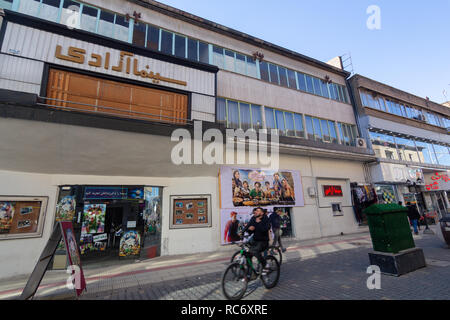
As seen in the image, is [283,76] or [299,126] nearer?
[299,126]

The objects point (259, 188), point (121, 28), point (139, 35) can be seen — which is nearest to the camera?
point (121, 28)

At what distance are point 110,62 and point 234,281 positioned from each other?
9.73 meters

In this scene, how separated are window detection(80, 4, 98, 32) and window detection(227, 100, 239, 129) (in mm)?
7836


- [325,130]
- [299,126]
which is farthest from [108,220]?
[325,130]

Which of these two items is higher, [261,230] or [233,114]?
[233,114]

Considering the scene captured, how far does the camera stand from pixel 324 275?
5.77m

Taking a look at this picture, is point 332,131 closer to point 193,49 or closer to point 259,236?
point 193,49

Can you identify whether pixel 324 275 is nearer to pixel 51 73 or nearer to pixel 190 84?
pixel 190 84

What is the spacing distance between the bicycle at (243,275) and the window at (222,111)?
8.30 metres

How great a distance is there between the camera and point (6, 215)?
24.5 ft

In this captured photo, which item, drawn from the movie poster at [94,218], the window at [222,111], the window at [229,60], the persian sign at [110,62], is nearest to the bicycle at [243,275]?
the movie poster at [94,218]

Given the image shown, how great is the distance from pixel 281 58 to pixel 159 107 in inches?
448
